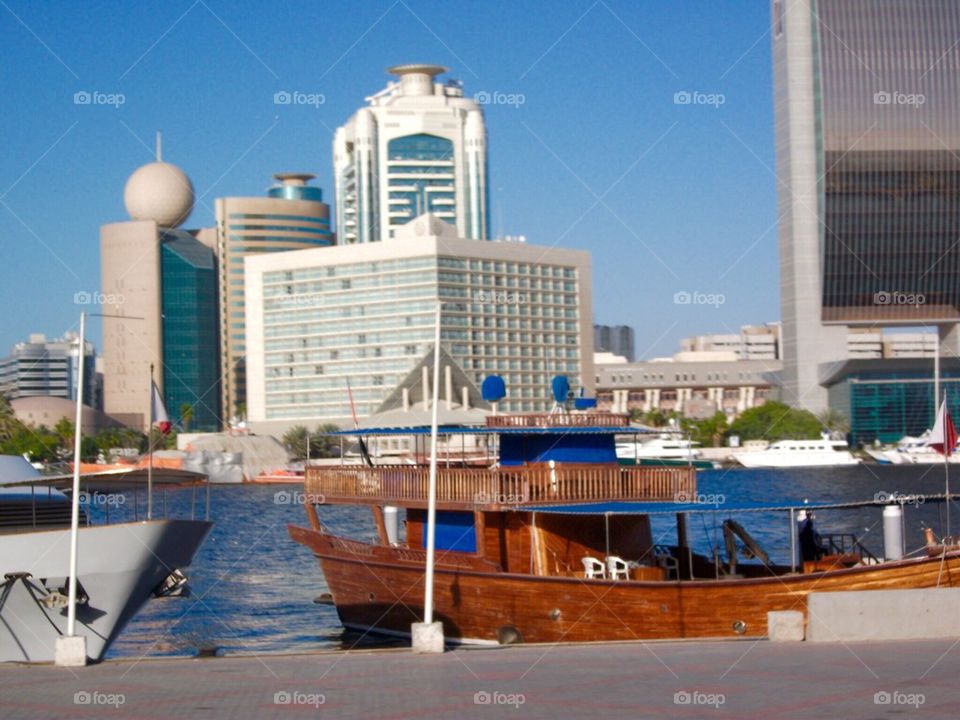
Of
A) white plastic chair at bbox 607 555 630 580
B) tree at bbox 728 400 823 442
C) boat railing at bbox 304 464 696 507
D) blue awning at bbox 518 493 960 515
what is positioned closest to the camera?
blue awning at bbox 518 493 960 515

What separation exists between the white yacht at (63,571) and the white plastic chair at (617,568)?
291 inches

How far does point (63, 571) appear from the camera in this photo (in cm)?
2502

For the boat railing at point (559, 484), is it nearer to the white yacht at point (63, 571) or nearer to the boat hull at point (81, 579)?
the white yacht at point (63, 571)

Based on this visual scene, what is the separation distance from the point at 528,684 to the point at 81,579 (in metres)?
10.3

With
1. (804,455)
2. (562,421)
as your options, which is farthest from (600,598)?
(804,455)

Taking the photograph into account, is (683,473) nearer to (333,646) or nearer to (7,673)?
(333,646)

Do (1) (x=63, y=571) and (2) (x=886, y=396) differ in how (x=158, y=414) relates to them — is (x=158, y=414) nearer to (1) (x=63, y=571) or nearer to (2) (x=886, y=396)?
(1) (x=63, y=571)

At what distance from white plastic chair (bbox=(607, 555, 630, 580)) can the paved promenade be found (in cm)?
536

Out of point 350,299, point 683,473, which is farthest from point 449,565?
point 350,299

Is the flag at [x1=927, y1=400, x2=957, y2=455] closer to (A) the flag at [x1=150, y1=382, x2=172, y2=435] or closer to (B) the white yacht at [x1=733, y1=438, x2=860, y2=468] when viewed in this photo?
(A) the flag at [x1=150, y1=382, x2=172, y2=435]

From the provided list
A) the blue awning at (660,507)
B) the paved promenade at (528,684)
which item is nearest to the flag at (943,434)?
the blue awning at (660,507)

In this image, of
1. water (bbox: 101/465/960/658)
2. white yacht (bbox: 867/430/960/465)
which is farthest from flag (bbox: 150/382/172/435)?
white yacht (bbox: 867/430/960/465)

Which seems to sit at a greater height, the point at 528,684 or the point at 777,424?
the point at 528,684

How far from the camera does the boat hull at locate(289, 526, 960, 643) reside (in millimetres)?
25062
